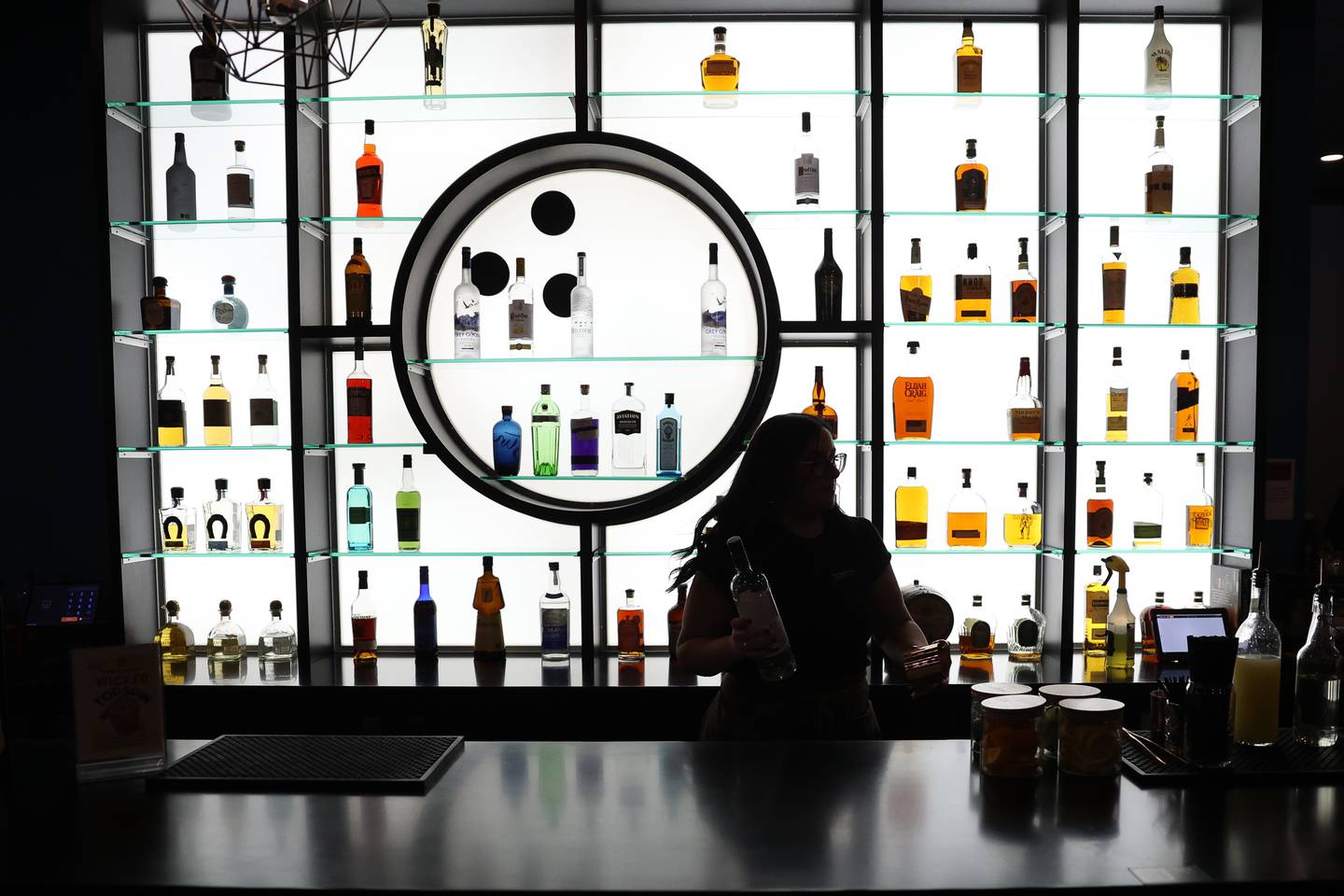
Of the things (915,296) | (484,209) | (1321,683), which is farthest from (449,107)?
(1321,683)

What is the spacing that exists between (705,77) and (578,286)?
2.60 feet

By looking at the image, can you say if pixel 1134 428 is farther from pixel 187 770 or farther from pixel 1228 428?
pixel 187 770

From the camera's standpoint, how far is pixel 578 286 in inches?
122

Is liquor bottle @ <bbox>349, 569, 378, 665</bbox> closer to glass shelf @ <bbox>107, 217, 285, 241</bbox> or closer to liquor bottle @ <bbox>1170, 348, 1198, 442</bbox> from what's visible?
glass shelf @ <bbox>107, 217, 285, 241</bbox>

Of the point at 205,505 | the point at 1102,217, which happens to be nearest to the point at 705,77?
the point at 1102,217

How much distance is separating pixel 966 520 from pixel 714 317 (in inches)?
41.9

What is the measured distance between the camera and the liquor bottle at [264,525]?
3.13 meters

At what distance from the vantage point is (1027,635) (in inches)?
117

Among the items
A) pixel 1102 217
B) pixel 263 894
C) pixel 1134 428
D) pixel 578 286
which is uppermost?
pixel 1102 217

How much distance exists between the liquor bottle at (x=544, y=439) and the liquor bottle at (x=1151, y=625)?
1944mm

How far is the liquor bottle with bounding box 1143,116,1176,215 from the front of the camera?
2945mm

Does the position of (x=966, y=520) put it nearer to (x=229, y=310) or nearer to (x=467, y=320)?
(x=467, y=320)

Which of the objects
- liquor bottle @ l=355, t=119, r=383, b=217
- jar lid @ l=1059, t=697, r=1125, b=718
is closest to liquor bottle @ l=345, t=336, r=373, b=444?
liquor bottle @ l=355, t=119, r=383, b=217

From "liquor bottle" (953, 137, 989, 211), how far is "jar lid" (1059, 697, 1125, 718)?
1.89 metres
